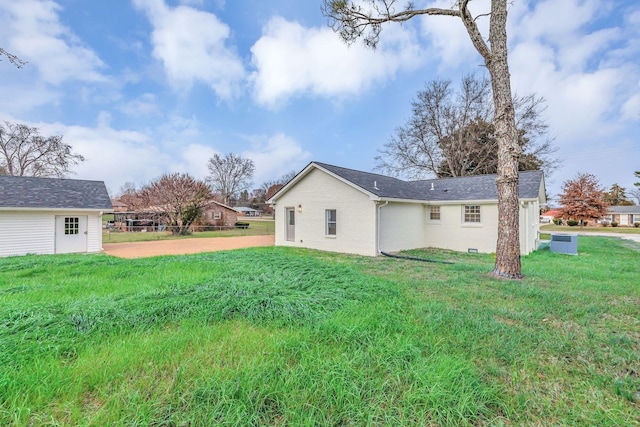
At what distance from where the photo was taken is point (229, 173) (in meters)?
46.7

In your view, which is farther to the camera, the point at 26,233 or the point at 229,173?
the point at 229,173

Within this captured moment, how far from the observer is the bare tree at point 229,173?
45.8 metres

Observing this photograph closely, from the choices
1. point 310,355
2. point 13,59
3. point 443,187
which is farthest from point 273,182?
point 310,355

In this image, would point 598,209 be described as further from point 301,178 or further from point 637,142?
point 301,178

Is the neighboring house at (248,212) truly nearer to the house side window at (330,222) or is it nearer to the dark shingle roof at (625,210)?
the house side window at (330,222)

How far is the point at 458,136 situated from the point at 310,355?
27458 millimetres

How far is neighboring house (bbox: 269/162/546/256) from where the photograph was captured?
12.3 m

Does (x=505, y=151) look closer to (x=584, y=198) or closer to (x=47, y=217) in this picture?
(x=47, y=217)

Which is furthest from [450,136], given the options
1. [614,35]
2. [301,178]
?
[301,178]

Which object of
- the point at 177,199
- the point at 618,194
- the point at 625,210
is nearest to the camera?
the point at 177,199

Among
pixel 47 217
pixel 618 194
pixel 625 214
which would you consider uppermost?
pixel 618 194

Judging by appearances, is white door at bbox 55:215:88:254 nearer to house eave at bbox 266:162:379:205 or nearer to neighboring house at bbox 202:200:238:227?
house eave at bbox 266:162:379:205

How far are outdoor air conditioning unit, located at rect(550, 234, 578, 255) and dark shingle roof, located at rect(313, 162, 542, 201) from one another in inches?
110

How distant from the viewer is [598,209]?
3198cm
